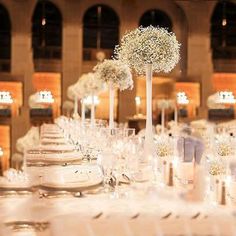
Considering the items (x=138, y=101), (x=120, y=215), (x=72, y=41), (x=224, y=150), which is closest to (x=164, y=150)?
(x=224, y=150)

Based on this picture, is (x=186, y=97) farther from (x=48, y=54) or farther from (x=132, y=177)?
(x=132, y=177)

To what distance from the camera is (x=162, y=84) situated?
15.7m

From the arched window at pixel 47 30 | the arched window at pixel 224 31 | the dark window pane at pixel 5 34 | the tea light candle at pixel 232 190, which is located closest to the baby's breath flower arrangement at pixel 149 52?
the tea light candle at pixel 232 190

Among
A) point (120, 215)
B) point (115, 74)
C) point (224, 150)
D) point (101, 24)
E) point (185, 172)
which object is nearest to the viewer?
point (120, 215)

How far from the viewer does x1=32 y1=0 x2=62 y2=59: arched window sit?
16.0 metres

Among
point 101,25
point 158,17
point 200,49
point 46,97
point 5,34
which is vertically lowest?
point 46,97

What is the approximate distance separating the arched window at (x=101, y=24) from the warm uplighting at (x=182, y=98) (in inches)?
96.8

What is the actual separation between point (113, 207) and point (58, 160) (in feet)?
5.67

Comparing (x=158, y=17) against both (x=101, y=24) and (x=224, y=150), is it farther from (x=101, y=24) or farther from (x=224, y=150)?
(x=224, y=150)

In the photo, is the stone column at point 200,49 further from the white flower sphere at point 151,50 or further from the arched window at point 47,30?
the white flower sphere at point 151,50

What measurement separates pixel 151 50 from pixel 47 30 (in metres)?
13.4

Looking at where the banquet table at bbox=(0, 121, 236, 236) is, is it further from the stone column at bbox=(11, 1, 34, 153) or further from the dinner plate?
the stone column at bbox=(11, 1, 34, 153)

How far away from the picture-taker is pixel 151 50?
10.4 feet

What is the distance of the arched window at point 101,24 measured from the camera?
16297 millimetres
